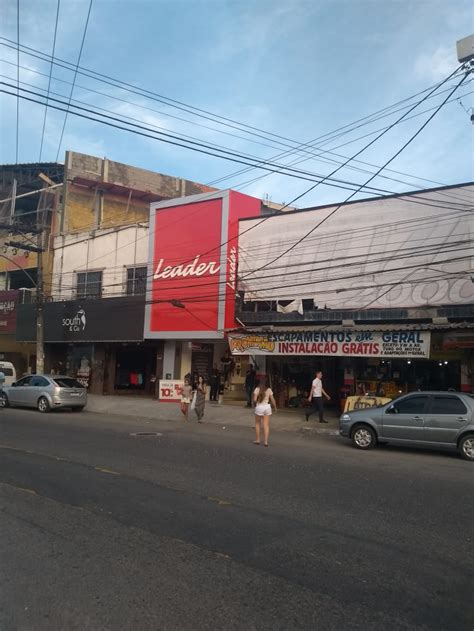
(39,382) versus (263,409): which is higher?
(39,382)

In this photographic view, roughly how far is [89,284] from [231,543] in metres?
25.1

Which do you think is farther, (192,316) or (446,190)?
(192,316)

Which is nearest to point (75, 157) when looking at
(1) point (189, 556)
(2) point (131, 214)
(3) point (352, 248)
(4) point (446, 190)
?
(2) point (131, 214)

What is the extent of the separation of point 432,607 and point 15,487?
18.7 ft

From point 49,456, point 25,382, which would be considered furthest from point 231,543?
point 25,382

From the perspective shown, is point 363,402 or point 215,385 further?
point 215,385

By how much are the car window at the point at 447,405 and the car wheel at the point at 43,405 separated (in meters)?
13.9

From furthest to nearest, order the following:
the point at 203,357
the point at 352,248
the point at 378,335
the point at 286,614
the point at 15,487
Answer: the point at 203,357 < the point at 352,248 < the point at 378,335 < the point at 15,487 < the point at 286,614

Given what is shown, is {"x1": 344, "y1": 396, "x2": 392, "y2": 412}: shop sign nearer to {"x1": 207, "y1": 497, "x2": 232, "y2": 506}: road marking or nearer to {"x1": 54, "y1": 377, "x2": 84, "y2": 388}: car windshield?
{"x1": 207, "y1": 497, "x2": 232, "y2": 506}: road marking

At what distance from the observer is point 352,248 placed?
19.4 metres

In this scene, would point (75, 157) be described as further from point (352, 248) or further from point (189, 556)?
point (189, 556)

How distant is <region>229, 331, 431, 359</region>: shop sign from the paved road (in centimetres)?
646

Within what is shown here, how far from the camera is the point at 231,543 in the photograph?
5328 mm

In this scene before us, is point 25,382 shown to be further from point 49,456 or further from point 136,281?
point 49,456
